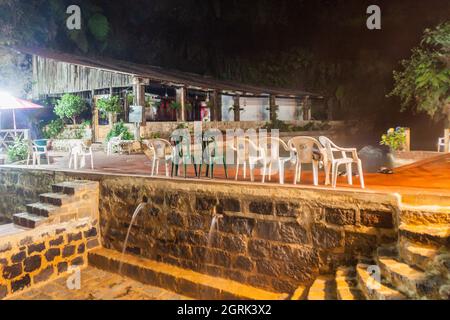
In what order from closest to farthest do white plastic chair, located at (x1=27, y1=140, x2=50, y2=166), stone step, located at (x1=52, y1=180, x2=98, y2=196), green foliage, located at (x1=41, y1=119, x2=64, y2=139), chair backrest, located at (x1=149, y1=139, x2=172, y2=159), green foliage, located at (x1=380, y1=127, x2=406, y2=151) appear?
stone step, located at (x1=52, y1=180, x2=98, y2=196)
chair backrest, located at (x1=149, y1=139, x2=172, y2=159)
white plastic chair, located at (x1=27, y1=140, x2=50, y2=166)
green foliage, located at (x1=380, y1=127, x2=406, y2=151)
green foliage, located at (x1=41, y1=119, x2=64, y2=139)

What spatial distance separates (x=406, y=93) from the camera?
1362 cm

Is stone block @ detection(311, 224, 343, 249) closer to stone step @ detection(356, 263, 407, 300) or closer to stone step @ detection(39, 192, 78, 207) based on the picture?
stone step @ detection(356, 263, 407, 300)

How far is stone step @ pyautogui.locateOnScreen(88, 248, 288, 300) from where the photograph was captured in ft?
17.0

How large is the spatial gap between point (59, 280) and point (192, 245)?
2514 millimetres

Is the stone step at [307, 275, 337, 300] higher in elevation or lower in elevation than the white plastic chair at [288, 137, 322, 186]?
lower

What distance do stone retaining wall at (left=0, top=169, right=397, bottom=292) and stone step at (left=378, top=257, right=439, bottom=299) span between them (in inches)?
26.0

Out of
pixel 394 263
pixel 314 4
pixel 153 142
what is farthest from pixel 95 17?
pixel 394 263

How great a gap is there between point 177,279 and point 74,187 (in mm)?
2737

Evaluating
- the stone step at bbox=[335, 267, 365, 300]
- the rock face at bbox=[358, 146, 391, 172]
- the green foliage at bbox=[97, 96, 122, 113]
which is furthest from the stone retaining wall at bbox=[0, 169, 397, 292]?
the green foliage at bbox=[97, 96, 122, 113]

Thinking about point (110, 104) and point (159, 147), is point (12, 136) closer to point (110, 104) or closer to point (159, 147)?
point (110, 104)

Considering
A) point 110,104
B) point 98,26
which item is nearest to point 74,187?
point 110,104

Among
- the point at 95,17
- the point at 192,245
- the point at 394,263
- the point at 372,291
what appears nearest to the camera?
the point at 372,291

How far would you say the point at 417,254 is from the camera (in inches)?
142
